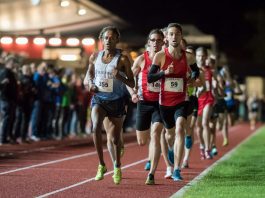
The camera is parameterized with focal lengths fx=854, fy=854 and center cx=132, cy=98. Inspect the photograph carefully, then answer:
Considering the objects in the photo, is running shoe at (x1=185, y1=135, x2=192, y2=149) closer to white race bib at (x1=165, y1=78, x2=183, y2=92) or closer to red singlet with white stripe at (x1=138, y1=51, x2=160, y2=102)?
red singlet with white stripe at (x1=138, y1=51, x2=160, y2=102)

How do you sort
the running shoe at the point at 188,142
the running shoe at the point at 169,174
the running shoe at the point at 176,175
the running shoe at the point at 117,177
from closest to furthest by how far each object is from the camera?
1. the running shoe at the point at 117,177
2. the running shoe at the point at 176,175
3. the running shoe at the point at 169,174
4. the running shoe at the point at 188,142

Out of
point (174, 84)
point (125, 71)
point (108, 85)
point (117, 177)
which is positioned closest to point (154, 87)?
point (174, 84)

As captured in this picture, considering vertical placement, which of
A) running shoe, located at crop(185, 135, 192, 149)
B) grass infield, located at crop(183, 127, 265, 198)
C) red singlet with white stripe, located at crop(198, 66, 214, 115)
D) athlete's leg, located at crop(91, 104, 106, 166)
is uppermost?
red singlet with white stripe, located at crop(198, 66, 214, 115)

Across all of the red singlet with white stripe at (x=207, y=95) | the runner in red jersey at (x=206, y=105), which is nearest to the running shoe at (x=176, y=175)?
the runner in red jersey at (x=206, y=105)

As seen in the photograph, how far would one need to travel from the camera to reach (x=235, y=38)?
9662 centimetres

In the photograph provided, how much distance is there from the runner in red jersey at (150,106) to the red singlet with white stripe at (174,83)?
0.34 m

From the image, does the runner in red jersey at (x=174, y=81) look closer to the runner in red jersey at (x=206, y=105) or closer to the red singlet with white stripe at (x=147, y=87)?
the red singlet with white stripe at (x=147, y=87)

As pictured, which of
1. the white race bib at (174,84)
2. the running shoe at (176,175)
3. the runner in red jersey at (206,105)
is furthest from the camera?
the runner in red jersey at (206,105)

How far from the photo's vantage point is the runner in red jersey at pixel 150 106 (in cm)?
1216

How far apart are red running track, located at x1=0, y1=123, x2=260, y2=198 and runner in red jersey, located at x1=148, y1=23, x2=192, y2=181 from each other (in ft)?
2.88

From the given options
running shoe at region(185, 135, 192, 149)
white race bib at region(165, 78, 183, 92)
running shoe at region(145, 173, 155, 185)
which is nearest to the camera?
running shoe at region(145, 173, 155, 185)

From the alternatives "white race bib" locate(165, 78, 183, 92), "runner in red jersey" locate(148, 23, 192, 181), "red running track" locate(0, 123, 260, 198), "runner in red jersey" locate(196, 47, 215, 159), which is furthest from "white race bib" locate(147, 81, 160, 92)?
"runner in red jersey" locate(196, 47, 215, 159)

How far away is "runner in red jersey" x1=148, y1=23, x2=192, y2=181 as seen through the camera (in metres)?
12.0

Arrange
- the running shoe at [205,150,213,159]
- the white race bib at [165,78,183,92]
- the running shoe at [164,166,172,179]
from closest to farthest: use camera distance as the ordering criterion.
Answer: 1. the white race bib at [165,78,183,92]
2. the running shoe at [164,166,172,179]
3. the running shoe at [205,150,213,159]
